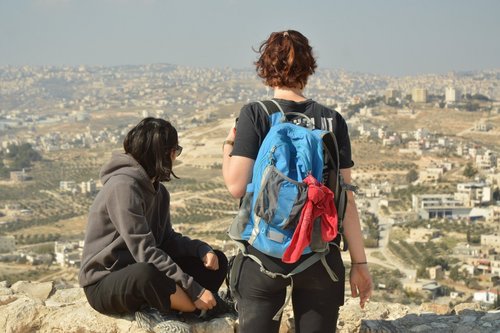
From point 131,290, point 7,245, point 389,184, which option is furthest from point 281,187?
point 389,184

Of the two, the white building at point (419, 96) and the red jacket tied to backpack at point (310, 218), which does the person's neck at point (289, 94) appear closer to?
the red jacket tied to backpack at point (310, 218)

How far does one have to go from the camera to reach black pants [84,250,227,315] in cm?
306

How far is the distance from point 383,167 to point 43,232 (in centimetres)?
2484

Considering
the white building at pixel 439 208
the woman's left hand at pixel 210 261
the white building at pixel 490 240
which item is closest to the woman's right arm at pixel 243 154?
the woman's left hand at pixel 210 261

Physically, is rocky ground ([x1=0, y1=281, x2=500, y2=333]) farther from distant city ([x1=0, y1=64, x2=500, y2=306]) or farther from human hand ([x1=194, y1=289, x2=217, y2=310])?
distant city ([x1=0, y1=64, x2=500, y2=306])

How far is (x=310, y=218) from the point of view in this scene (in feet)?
8.37

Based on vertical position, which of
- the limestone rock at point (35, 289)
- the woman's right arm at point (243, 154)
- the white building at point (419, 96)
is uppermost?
the woman's right arm at point (243, 154)

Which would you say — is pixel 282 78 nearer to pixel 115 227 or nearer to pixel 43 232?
pixel 115 227

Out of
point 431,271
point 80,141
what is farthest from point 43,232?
point 80,141

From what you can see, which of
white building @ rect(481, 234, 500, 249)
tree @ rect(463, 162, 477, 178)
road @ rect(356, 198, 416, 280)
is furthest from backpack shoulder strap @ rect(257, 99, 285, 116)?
tree @ rect(463, 162, 477, 178)

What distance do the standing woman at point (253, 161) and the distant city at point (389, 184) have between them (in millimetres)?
166

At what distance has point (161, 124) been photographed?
3.13m

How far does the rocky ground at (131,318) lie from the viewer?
10.8 feet

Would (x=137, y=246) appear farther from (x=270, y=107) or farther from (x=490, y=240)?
(x=490, y=240)
